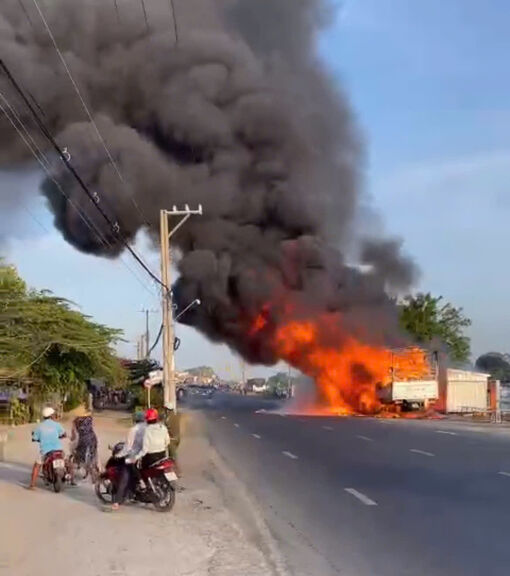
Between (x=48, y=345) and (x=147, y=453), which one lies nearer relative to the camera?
(x=147, y=453)

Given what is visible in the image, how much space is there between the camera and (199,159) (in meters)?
35.4

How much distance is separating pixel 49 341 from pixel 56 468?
13091 millimetres

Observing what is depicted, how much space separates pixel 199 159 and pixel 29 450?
18.4 metres

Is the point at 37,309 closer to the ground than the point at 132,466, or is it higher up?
higher up

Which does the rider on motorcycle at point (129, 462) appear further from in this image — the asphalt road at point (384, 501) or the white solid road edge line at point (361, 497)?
the white solid road edge line at point (361, 497)

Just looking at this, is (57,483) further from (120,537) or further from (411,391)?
(411,391)

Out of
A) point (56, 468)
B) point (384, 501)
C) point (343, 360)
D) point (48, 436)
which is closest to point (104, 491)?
point (56, 468)

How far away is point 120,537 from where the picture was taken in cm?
822

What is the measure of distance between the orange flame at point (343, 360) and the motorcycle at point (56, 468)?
90.1 ft

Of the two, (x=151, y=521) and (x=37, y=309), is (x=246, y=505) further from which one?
(x=37, y=309)

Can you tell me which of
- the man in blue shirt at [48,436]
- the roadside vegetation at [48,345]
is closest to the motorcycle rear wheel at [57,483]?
the man in blue shirt at [48,436]

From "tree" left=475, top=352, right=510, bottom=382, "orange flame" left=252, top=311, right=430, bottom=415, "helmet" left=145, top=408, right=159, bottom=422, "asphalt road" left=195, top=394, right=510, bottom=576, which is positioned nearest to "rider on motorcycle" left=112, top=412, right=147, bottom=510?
"helmet" left=145, top=408, right=159, bottom=422

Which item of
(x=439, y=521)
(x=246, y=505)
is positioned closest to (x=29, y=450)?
(x=246, y=505)

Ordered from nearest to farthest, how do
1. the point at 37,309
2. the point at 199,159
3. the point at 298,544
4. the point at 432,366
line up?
the point at 298,544, the point at 37,309, the point at 199,159, the point at 432,366
